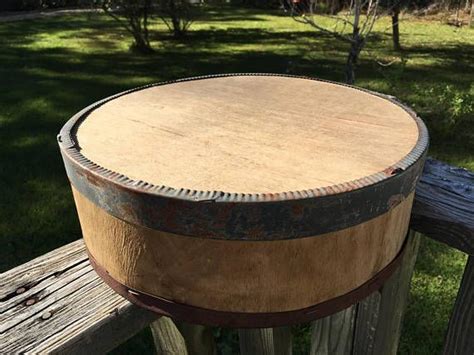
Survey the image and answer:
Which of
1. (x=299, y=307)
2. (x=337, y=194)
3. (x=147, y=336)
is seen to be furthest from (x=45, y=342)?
(x=147, y=336)

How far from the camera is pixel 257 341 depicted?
Answer: 1374 mm

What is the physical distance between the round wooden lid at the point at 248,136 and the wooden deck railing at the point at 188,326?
179 millimetres

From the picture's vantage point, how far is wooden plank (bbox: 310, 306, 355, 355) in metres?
1.30

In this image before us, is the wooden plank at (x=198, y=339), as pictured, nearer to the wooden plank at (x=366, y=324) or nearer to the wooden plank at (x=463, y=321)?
the wooden plank at (x=366, y=324)

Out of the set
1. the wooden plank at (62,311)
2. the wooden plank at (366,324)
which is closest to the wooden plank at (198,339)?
the wooden plank at (62,311)

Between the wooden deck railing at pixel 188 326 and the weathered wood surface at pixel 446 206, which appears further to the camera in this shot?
the weathered wood surface at pixel 446 206

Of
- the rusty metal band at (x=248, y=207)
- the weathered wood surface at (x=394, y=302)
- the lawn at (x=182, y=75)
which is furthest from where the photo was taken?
the lawn at (x=182, y=75)

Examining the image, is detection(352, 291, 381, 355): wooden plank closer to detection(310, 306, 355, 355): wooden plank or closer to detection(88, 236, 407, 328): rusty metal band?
detection(310, 306, 355, 355): wooden plank

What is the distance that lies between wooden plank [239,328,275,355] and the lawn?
94 cm

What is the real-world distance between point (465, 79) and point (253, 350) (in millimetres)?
6108

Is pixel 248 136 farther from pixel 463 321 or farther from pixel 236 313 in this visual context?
pixel 463 321

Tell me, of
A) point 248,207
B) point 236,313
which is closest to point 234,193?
point 248,207

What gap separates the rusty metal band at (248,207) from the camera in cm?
79

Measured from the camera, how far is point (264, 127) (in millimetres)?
1123
